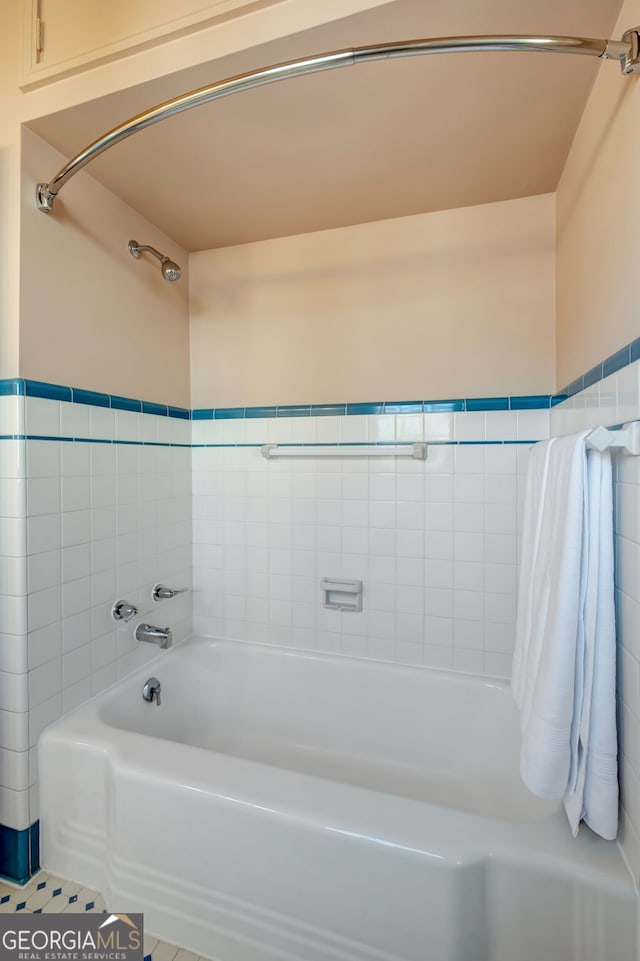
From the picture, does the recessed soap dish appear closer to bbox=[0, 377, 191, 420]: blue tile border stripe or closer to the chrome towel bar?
the chrome towel bar

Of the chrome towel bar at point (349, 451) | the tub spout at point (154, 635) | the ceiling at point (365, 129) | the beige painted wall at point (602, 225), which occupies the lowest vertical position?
the tub spout at point (154, 635)

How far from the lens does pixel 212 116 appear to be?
126 centimetres

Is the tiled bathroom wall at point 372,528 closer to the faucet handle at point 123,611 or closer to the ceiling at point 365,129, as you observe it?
the faucet handle at point 123,611

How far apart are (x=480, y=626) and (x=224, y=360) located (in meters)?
1.65

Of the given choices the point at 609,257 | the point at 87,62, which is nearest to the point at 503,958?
the point at 609,257

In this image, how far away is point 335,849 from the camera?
0.96m

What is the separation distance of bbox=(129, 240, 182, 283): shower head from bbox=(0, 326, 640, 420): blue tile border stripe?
499 millimetres

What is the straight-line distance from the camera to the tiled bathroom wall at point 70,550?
49.6 inches

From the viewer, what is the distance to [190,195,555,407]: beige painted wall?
1.66 meters

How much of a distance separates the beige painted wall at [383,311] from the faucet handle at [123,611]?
98 cm

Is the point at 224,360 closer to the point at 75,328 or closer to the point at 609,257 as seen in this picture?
the point at 75,328

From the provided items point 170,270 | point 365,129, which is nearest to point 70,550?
point 170,270

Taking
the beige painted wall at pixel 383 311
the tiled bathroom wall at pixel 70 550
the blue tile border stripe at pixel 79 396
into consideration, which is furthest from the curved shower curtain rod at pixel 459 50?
the tiled bathroom wall at pixel 70 550

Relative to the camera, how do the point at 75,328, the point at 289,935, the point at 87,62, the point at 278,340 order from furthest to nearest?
the point at 278,340 < the point at 75,328 < the point at 87,62 < the point at 289,935
